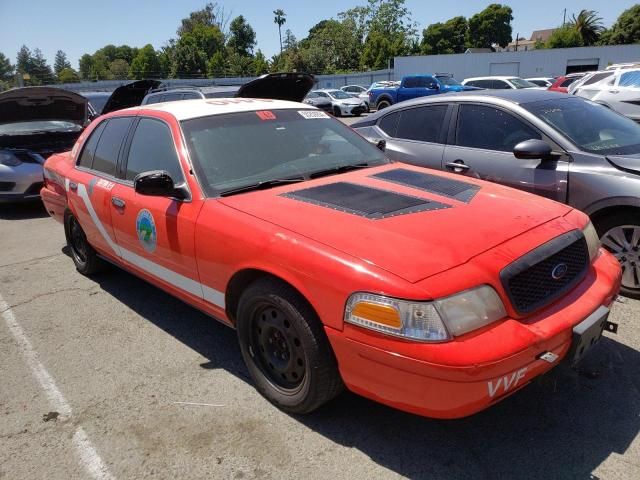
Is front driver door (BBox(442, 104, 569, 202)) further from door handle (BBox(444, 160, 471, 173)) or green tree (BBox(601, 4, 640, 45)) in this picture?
green tree (BBox(601, 4, 640, 45))

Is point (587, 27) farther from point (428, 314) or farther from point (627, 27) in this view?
point (428, 314)

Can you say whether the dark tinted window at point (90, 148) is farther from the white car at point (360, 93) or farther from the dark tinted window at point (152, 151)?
the white car at point (360, 93)

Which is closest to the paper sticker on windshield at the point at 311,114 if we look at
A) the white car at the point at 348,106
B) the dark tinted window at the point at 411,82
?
the dark tinted window at the point at 411,82

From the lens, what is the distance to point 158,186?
9.78ft

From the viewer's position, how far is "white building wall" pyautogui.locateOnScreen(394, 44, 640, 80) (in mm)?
40812

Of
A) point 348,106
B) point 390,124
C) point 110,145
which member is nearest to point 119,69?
point 348,106

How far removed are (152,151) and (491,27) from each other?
9279cm

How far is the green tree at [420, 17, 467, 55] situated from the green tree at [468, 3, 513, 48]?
6.38 feet

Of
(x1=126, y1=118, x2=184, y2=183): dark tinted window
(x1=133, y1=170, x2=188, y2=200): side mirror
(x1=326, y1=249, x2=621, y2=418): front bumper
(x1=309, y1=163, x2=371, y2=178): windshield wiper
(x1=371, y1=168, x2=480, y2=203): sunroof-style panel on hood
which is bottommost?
(x1=326, y1=249, x2=621, y2=418): front bumper

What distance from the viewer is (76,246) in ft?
16.4

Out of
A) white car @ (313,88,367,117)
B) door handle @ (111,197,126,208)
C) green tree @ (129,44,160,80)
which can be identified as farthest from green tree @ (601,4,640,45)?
door handle @ (111,197,126,208)

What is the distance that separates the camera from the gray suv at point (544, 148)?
150 inches

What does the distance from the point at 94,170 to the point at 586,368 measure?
13.0ft

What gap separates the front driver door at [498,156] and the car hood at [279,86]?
338 centimetres
